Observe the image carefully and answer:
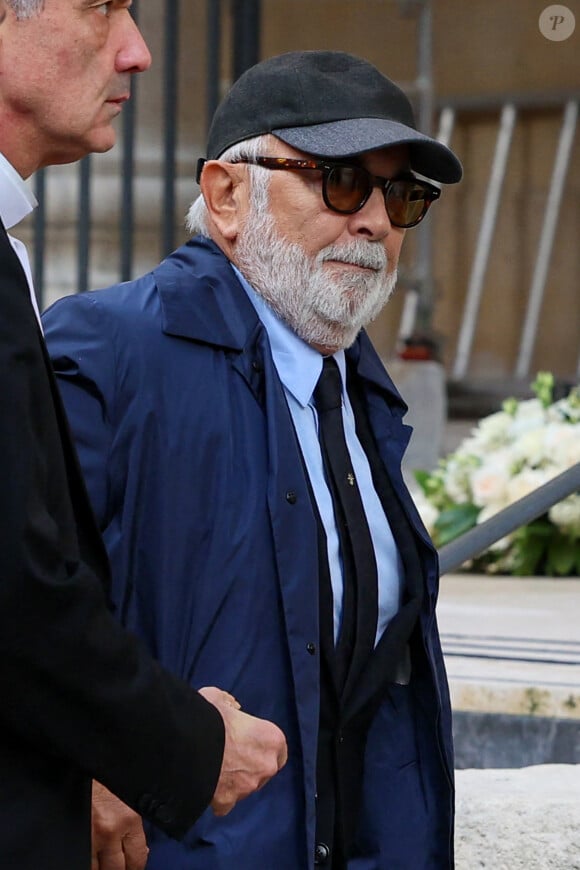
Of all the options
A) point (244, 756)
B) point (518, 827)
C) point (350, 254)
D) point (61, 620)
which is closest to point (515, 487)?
point (518, 827)

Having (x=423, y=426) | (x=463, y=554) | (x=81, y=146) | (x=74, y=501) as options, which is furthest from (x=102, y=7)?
(x=423, y=426)

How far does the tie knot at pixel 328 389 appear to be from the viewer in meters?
2.07

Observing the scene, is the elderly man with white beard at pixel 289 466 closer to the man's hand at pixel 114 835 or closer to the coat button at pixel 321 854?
the coat button at pixel 321 854

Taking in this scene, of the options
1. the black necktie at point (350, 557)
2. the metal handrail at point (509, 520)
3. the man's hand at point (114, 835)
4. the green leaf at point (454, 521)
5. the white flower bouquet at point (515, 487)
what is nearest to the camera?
the man's hand at point (114, 835)

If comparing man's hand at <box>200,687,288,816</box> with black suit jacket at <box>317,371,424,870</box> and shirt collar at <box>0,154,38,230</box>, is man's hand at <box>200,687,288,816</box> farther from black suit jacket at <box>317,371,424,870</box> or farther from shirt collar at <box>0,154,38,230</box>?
shirt collar at <box>0,154,38,230</box>

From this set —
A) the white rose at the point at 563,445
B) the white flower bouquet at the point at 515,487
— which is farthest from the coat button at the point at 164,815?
the white rose at the point at 563,445

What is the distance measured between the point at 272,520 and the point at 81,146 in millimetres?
570

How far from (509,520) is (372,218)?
Answer: 1129mm

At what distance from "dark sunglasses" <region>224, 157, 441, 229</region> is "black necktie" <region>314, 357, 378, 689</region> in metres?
0.31

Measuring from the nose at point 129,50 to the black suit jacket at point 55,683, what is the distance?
0.93ft

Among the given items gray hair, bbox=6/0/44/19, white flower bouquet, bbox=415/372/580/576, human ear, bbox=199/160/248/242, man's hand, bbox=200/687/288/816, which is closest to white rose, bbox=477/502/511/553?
white flower bouquet, bbox=415/372/580/576

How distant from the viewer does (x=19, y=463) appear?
4.14 ft

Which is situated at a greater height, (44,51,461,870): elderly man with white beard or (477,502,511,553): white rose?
(44,51,461,870): elderly man with white beard

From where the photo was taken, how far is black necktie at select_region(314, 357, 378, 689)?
6.41ft
